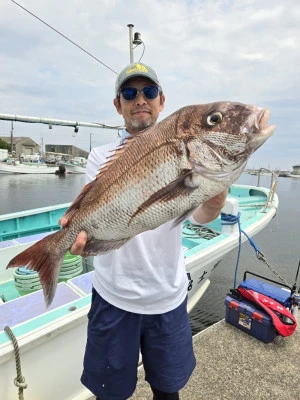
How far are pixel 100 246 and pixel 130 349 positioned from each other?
778mm

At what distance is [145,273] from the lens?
1868mm

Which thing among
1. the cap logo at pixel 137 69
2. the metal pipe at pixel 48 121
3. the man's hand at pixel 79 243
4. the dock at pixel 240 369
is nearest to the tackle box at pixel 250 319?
the dock at pixel 240 369

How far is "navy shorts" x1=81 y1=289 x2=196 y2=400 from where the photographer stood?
6.26 ft

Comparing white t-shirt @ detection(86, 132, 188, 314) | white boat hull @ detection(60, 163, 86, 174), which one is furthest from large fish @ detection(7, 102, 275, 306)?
white boat hull @ detection(60, 163, 86, 174)

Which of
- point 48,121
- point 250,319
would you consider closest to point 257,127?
point 250,319

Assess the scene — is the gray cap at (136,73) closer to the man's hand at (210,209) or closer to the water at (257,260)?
the man's hand at (210,209)

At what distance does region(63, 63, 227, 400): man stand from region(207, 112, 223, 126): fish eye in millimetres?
591

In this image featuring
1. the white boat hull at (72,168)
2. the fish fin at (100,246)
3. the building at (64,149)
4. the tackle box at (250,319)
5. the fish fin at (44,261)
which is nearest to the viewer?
the fish fin at (100,246)

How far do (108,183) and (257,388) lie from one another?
2907mm

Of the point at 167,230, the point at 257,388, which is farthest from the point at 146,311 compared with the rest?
the point at 257,388

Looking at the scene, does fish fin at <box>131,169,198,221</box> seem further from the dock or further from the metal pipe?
the metal pipe

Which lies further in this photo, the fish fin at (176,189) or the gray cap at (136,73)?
the gray cap at (136,73)

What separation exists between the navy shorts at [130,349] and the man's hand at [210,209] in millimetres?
656

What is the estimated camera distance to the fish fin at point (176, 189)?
1.41 metres
